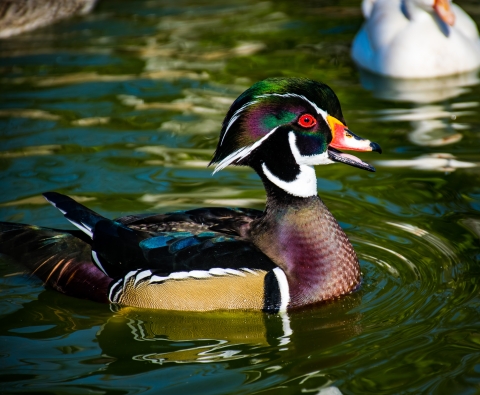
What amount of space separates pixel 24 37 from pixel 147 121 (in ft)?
10.9

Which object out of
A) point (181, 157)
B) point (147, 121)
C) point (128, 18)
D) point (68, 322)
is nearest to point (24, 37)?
point (128, 18)

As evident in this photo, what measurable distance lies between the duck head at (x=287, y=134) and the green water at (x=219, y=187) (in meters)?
0.85

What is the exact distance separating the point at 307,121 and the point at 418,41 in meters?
4.61

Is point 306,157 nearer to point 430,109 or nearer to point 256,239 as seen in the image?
point 256,239

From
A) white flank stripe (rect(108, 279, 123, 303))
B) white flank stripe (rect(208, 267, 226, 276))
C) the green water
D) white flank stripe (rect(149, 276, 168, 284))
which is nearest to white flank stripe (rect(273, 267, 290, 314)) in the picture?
the green water

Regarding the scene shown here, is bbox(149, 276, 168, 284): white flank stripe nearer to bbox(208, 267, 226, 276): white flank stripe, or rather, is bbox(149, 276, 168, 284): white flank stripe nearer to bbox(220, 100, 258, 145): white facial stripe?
bbox(208, 267, 226, 276): white flank stripe

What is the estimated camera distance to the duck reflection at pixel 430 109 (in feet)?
24.2

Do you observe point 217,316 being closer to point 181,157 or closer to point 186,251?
point 186,251

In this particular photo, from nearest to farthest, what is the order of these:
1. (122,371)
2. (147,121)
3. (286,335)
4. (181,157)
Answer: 1. (122,371)
2. (286,335)
3. (181,157)
4. (147,121)

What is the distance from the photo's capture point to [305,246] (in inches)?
209

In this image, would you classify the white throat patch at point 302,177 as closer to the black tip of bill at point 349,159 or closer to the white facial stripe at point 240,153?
the black tip of bill at point 349,159

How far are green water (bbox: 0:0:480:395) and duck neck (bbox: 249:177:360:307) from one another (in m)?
0.13

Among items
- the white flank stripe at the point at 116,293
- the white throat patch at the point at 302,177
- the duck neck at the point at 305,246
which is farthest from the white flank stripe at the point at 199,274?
the white throat patch at the point at 302,177

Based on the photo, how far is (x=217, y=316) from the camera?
5258 millimetres
